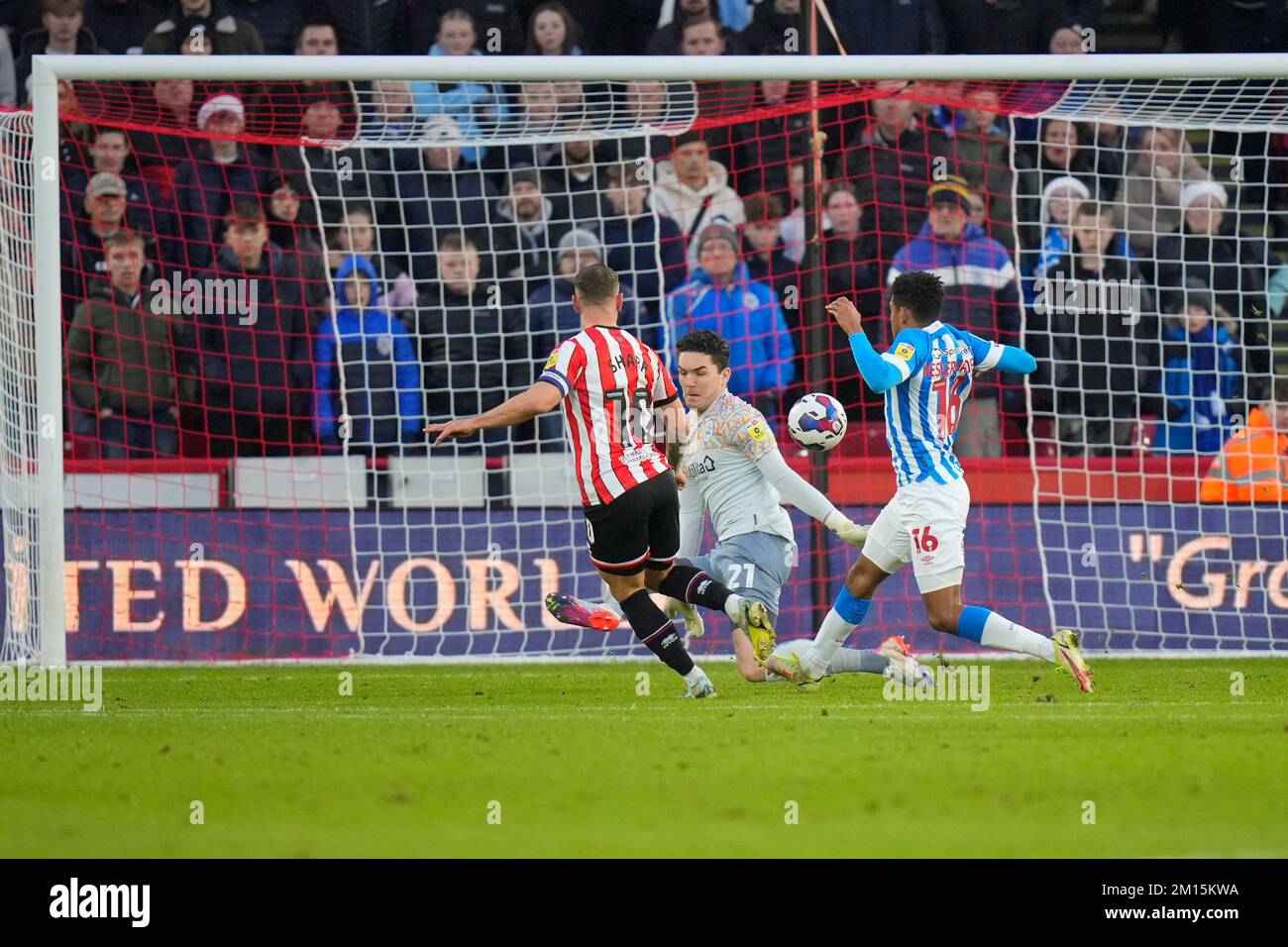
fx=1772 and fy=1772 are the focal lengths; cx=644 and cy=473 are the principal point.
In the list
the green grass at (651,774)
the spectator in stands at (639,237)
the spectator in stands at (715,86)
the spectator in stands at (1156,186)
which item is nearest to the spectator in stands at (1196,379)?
the spectator in stands at (1156,186)

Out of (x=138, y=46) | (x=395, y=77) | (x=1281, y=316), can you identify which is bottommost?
(x=1281, y=316)

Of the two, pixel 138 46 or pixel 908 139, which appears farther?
pixel 138 46

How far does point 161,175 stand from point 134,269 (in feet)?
4.37

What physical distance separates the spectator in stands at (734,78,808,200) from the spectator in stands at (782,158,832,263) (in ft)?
0.25

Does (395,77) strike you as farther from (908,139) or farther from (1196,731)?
(1196,731)

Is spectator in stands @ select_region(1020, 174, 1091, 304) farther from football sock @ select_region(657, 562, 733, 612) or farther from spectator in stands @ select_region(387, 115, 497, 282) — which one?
football sock @ select_region(657, 562, 733, 612)

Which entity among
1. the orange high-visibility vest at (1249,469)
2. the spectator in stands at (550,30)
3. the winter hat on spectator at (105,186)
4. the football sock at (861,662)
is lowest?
the football sock at (861,662)

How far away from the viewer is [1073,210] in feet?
37.7

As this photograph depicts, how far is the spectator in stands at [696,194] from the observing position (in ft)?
37.6

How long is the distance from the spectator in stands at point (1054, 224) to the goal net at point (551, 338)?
4cm

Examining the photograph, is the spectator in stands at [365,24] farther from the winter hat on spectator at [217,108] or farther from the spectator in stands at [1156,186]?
the spectator in stands at [1156,186]

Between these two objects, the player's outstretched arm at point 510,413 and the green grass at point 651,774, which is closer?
the green grass at point 651,774

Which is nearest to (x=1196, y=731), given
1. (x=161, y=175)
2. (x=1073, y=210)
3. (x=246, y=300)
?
(x=1073, y=210)

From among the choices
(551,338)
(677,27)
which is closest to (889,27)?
(677,27)
